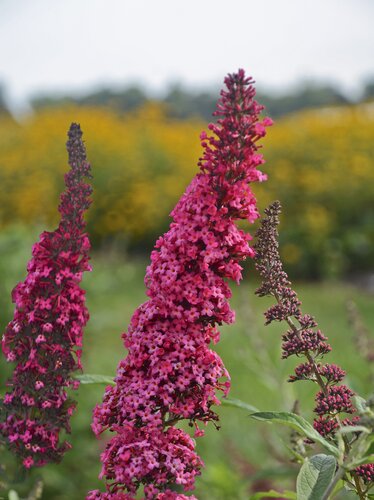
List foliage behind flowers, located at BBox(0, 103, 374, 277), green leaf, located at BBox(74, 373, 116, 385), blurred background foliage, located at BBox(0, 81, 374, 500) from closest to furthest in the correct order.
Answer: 1. green leaf, located at BBox(74, 373, 116, 385)
2. blurred background foliage, located at BBox(0, 81, 374, 500)
3. foliage behind flowers, located at BBox(0, 103, 374, 277)

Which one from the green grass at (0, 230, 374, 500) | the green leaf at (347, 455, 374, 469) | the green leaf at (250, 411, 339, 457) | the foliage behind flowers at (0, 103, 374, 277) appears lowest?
the green grass at (0, 230, 374, 500)

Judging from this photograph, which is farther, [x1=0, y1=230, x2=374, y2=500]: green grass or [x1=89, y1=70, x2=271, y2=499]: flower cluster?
[x1=0, y1=230, x2=374, y2=500]: green grass

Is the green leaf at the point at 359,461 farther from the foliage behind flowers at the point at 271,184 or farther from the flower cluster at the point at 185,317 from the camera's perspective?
the foliage behind flowers at the point at 271,184

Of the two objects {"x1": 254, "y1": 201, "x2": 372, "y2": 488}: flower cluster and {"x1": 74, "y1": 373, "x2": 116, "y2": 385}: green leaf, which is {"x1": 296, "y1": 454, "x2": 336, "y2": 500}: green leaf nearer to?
{"x1": 254, "y1": 201, "x2": 372, "y2": 488}: flower cluster

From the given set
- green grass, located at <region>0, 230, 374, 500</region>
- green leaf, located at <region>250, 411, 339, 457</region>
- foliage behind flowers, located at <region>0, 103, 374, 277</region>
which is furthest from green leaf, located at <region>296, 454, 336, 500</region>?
foliage behind flowers, located at <region>0, 103, 374, 277</region>

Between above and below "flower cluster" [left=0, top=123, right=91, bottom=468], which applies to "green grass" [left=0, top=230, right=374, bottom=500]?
below

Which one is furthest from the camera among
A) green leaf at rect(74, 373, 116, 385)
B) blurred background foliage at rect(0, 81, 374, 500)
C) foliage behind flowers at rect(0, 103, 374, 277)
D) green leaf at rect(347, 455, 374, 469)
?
foliage behind flowers at rect(0, 103, 374, 277)

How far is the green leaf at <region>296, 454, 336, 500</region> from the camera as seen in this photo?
1081 mm

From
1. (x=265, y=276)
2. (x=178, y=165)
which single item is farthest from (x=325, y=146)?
(x=265, y=276)

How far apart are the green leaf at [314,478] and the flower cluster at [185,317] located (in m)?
0.16

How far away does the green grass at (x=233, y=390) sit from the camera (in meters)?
2.84

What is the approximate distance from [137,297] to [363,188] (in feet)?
11.8

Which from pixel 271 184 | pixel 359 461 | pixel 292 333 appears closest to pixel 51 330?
pixel 292 333

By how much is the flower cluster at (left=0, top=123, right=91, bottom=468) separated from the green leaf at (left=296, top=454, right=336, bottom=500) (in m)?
0.40
